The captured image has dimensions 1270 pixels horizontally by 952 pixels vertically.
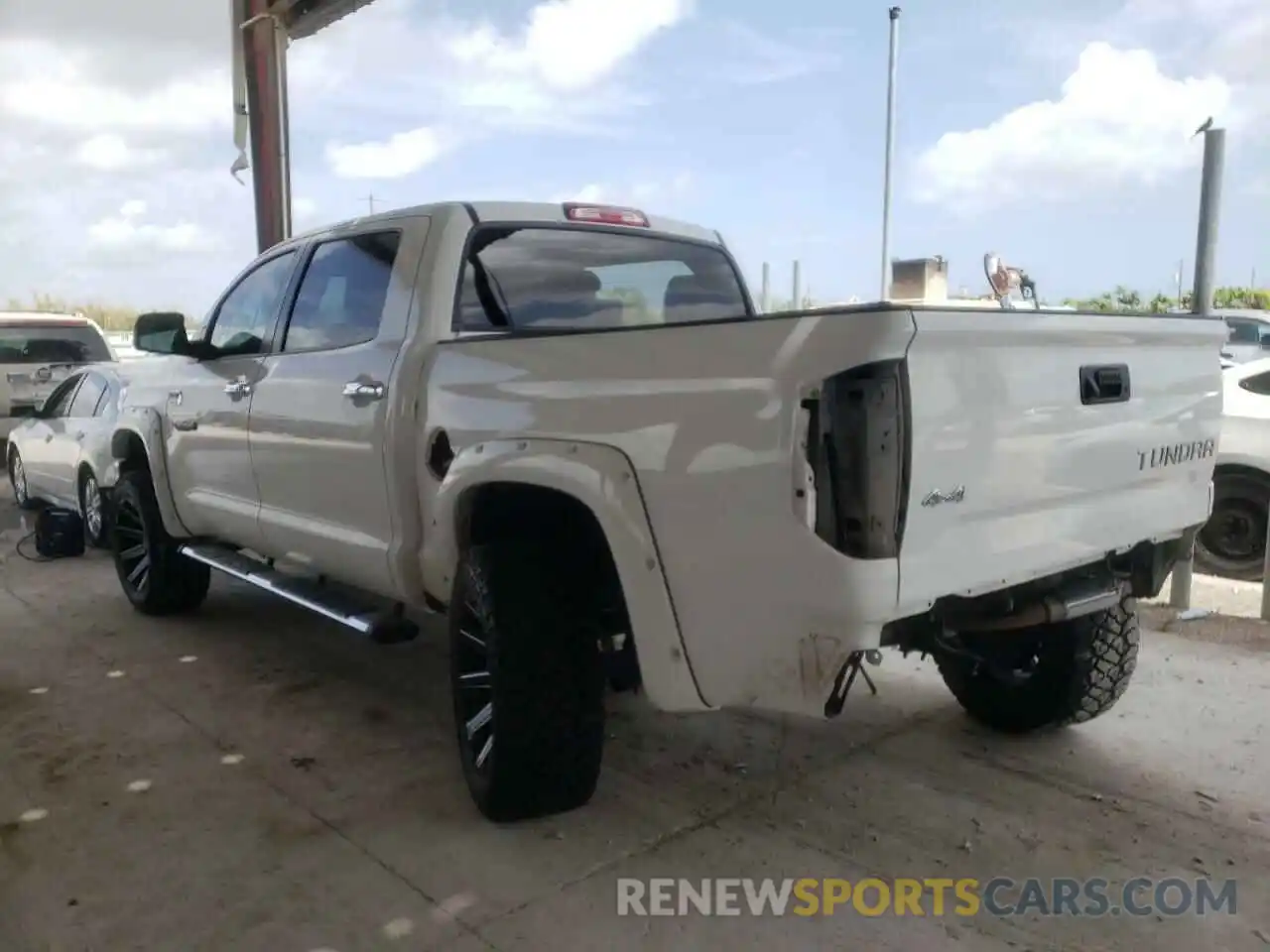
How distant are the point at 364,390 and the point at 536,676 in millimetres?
1275

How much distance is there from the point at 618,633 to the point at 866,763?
1125 millimetres

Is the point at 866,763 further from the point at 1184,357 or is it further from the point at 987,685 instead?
the point at 1184,357

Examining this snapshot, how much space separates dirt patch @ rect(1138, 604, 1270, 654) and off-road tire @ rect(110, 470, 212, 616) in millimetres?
5188

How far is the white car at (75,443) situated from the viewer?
25.0ft

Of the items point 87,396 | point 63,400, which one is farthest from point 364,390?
point 63,400

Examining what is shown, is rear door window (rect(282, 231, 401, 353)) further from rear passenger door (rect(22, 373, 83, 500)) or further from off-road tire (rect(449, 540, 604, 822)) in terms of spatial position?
rear passenger door (rect(22, 373, 83, 500))

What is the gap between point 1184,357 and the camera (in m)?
3.13

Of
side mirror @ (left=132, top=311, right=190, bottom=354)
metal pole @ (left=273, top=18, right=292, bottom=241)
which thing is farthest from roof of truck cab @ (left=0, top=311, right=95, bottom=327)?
side mirror @ (left=132, top=311, right=190, bottom=354)

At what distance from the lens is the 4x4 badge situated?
2342 millimetres

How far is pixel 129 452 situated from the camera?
5.88 m

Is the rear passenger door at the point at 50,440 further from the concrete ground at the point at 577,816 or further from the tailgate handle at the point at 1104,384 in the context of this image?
the tailgate handle at the point at 1104,384

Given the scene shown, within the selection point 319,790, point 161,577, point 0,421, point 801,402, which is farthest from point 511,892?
point 0,421

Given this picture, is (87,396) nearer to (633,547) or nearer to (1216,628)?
(633,547)

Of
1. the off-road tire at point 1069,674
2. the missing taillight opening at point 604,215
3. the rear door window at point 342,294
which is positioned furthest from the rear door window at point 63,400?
the off-road tire at point 1069,674
